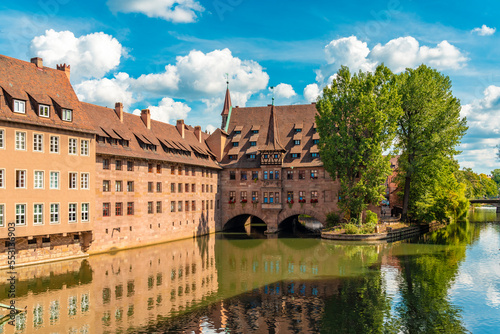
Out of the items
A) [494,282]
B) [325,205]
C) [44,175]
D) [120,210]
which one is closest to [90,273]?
[44,175]

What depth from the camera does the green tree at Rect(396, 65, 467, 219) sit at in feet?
182

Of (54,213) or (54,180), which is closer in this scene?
(54,213)

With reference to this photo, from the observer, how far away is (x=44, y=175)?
3516cm

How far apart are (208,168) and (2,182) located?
100ft

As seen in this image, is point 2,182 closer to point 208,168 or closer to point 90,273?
point 90,273

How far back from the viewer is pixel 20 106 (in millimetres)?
34250

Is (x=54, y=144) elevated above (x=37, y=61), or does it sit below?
below

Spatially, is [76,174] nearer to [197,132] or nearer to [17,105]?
[17,105]

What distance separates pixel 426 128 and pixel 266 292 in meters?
39.1

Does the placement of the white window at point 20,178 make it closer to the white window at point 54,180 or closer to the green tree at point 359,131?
the white window at point 54,180

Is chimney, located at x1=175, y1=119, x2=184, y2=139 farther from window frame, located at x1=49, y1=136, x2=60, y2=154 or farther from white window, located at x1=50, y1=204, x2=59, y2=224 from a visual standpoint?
white window, located at x1=50, y1=204, x2=59, y2=224

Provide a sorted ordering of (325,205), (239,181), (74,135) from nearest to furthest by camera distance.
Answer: (74,135)
(325,205)
(239,181)

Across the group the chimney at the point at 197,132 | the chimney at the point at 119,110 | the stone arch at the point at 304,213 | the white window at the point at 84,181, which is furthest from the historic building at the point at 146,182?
the stone arch at the point at 304,213

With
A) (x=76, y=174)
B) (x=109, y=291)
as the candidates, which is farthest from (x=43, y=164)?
(x=109, y=291)
